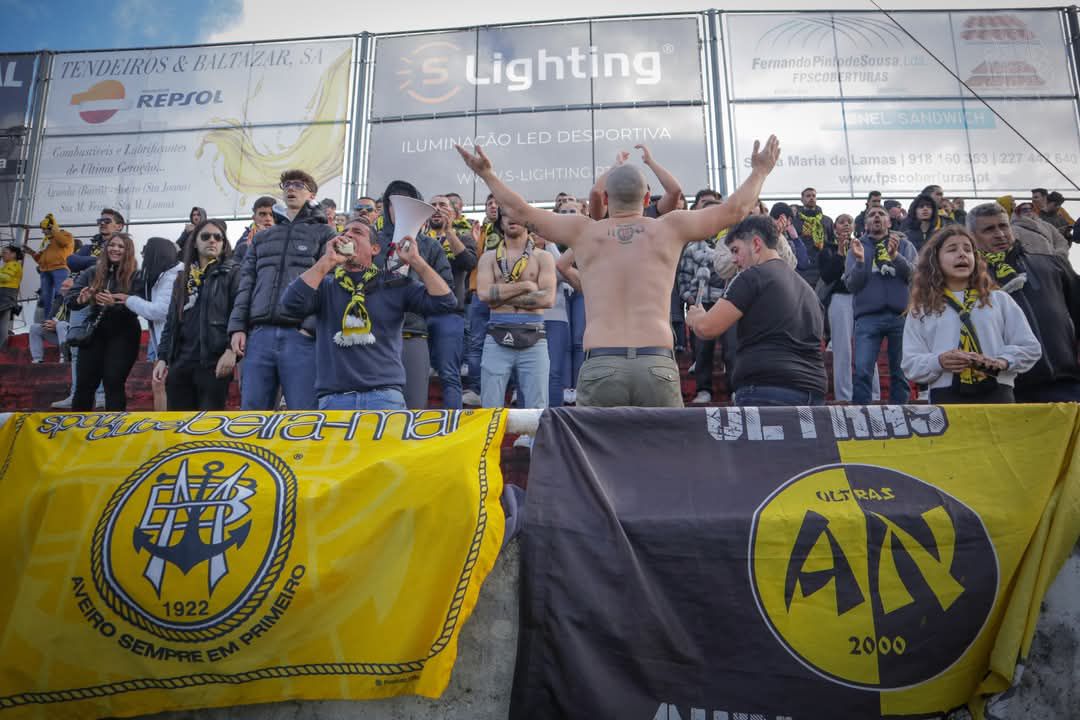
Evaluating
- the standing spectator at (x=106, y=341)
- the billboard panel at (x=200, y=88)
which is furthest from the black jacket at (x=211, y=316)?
the billboard panel at (x=200, y=88)

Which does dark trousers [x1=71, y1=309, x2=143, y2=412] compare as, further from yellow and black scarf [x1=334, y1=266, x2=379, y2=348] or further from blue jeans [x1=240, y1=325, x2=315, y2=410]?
yellow and black scarf [x1=334, y1=266, x2=379, y2=348]

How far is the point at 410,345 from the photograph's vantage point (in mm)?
5734

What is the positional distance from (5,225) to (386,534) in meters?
13.7

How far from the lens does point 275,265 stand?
5.38 m

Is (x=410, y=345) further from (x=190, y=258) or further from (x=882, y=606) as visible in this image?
(x=882, y=606)

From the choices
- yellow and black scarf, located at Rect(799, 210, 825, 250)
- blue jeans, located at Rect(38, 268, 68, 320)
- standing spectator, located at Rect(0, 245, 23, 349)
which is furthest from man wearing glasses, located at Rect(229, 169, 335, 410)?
blue jeans, located at Rect(38, 268, 68, 320)

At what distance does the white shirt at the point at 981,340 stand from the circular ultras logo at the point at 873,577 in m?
1.59

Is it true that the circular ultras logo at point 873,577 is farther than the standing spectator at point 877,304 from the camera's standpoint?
No

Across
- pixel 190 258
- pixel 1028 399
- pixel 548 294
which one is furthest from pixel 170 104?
pixel 1028 399

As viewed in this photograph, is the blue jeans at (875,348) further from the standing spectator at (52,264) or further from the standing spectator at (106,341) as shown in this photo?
the standing spectator at (52,264)

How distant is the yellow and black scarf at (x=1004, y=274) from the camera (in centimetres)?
440

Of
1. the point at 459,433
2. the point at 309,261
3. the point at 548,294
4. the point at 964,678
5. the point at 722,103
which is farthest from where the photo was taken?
the point at 722,103

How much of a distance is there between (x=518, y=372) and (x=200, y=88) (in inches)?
434

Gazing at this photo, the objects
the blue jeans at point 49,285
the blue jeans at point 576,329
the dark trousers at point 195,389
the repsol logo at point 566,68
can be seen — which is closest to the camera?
the dark trousers at point 195,389
